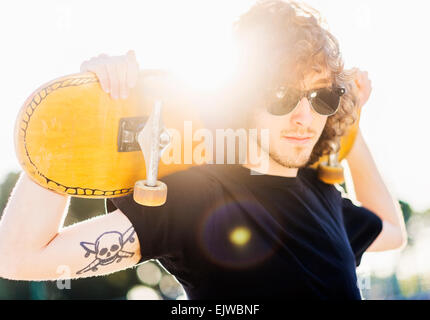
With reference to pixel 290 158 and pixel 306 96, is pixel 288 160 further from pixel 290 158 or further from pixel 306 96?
pixel 306 96

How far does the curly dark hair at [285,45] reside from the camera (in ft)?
6.57

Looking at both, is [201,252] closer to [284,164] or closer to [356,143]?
[284,164]

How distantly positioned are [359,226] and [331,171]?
0.40m

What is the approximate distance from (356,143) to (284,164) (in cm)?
92

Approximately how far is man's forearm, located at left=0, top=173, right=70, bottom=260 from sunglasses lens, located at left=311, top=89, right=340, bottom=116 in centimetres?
134

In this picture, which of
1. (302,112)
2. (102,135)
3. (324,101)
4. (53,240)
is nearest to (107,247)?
(53,240)

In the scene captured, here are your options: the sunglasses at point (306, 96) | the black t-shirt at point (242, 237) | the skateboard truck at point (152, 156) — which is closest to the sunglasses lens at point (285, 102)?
the sunglasses at point (306, 96)

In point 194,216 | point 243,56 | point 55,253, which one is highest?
point 243,56

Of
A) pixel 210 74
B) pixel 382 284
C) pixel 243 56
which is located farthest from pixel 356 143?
pixel 382 284

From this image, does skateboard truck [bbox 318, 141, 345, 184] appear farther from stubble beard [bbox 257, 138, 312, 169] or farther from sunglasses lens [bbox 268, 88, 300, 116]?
sunglasses lens [bbox 268, 88, 300, 116]

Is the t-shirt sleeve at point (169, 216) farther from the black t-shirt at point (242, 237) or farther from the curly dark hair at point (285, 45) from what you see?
the curly dark hair at point (285, 45)

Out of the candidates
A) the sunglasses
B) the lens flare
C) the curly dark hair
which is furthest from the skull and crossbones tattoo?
the curly dark hair

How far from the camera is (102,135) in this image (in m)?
1.65

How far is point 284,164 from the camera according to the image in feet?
6.64
